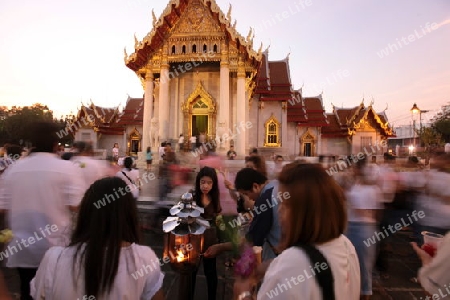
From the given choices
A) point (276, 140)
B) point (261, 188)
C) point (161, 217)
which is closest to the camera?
point (261, 188)

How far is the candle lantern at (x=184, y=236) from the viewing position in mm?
2258

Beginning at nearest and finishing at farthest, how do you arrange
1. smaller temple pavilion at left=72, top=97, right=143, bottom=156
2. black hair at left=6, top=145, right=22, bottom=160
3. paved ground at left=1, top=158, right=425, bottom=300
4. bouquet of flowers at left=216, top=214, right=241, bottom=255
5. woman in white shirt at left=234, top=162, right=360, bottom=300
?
1. woman in white shirt at left=234, top=162, right=360, bottom=300
2. bouquet of flowers at left=216, top=214, right=241, bottom=255
3. paved ground at left=1, top=158, right=425, bottom=300
4. black hair at left=6, top=145, right=22, bottom=160
5. smaller temple pavilion at left=72, top=97, right=143, bottom=156

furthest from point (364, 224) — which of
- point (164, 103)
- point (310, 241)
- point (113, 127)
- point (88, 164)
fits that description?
point (113, 127)

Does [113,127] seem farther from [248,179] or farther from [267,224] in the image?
[267,224]

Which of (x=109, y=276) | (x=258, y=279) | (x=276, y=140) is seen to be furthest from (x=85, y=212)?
(x=276, y=140)

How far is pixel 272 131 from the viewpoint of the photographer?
19344 millimetres

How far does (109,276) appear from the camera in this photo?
128cm

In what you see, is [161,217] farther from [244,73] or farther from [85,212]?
[244,73]

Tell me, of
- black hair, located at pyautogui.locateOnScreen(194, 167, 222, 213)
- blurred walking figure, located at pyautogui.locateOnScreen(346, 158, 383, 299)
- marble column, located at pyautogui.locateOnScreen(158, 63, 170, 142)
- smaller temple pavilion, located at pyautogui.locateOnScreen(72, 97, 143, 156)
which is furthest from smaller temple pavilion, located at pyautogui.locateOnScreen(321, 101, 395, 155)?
black hair, located at pyautogui.locateOnScreen(194, 167, 222, 213)

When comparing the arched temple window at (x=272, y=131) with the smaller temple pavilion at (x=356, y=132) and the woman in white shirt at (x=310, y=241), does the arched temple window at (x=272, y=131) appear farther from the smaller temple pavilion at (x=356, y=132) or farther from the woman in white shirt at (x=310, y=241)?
the woman in white shirt at (x=310, y=241)

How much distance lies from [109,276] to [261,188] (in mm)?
1547

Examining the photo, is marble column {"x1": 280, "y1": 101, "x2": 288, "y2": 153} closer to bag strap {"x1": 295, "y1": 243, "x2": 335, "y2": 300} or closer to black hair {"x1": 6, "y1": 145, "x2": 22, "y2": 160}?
black hair {"x1": 6, "y1": 145, "x2": 22, "y2": 160}

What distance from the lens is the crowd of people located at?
46.4 inches

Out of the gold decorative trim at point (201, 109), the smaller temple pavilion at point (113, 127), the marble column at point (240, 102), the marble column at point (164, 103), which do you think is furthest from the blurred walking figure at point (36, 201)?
the smaller temple pavilion at point (113, 127)
